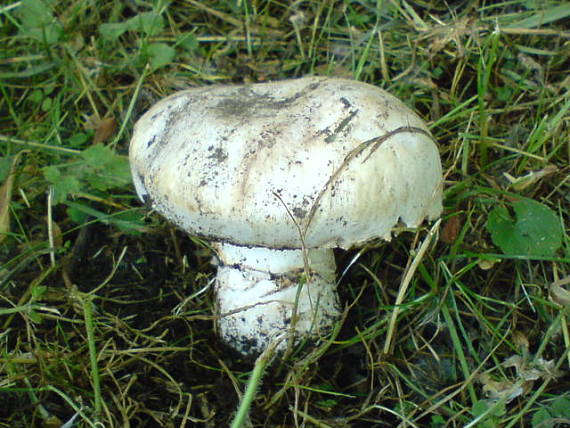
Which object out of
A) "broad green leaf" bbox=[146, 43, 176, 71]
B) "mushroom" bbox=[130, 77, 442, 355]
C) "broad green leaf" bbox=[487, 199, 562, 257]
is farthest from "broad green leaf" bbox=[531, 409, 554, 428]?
"broad green leaf" bbox=[146, 43, 176, 71]

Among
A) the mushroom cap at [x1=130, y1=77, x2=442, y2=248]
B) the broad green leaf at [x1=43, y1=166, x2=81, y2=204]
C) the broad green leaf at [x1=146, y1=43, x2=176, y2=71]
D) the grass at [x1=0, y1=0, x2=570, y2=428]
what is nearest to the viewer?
the mushroom cap at [x1=130, y1=77, x2=442, y2=248]

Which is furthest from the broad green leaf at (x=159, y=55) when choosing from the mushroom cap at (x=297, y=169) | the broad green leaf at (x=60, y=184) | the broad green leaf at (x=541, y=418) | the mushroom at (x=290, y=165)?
the broad green leaf at (x=541, y=418)

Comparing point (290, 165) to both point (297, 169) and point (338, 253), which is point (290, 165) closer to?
point (297, 169)

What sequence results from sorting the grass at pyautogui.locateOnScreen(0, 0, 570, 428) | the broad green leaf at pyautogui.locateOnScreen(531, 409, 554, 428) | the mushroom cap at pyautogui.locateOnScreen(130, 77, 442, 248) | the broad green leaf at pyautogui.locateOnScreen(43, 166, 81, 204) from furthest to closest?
the broad green leaf at pyautogui.locateOnScreen(43, 166, 81, 204)
the grass at pyautogui.locateOnScreen(0, 0, 570, 428)
the broad green leaf at pyautogui.locateOnScreen(531, 409, 554, 428)
the mushroom cap at pyautogui.locateOnScreen(130, 77, 442, 248)

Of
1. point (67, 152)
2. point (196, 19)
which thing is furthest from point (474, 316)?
point (196, 19)

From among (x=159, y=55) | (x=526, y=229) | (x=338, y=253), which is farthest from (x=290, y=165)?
(x=159, y=55)

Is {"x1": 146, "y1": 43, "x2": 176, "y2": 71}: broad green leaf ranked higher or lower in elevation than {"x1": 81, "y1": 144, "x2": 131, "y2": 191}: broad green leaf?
higher

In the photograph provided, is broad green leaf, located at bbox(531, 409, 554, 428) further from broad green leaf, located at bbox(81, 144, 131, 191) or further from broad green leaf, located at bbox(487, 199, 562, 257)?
broad green leaf, located at bbox(81, 144, 131, 191)

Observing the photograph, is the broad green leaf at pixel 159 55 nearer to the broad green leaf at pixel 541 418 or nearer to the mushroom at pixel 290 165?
the mushroom at pixel 290 165

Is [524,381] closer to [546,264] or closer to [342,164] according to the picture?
[546,264]
